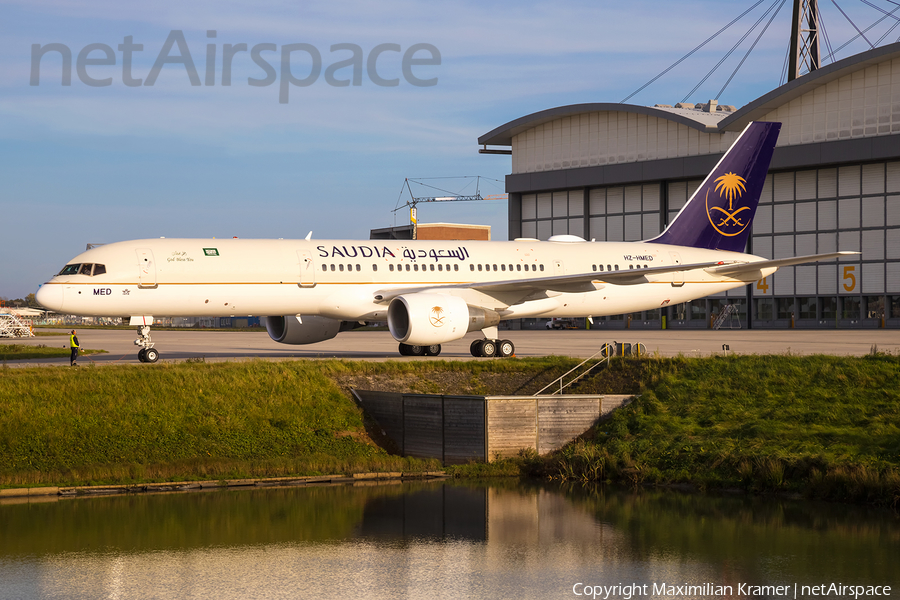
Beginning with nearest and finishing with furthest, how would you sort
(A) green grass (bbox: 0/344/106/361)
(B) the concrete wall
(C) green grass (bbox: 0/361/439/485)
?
(C) green grass (bbox: 0/361/439/485)
(B) the concrete wall
(A) green grass (bbox: 0/344/106/361)

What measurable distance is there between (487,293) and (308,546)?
672 inches

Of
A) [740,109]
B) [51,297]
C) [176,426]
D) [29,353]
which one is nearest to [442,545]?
[176,426]

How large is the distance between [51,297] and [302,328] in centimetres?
819

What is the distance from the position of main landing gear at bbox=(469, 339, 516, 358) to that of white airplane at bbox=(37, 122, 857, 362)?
48 millimetres

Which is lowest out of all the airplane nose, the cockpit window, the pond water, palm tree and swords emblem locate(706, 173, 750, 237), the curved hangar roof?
the pond water

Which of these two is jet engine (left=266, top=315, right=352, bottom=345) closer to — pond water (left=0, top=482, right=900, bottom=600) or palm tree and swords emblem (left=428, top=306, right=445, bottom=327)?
palm tree and swords emblem (left=428, top=306, right=445, bottom=327)

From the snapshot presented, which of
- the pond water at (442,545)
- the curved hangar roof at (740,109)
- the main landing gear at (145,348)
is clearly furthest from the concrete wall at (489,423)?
the curved hangar roof at (740,109)

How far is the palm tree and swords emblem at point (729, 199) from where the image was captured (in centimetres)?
3725

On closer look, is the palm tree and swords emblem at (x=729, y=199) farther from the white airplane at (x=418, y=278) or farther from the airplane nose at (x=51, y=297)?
the airplane nose at (x=51, y=297)

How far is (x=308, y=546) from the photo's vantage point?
14.2 metres

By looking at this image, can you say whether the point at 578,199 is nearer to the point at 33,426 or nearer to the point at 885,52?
the point at 885,52

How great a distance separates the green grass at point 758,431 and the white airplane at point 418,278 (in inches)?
266

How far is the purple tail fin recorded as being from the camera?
37.2 meters

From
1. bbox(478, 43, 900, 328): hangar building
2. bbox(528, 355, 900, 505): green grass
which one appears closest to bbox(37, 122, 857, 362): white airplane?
bbox(528, 355, 900, 505): green grass
